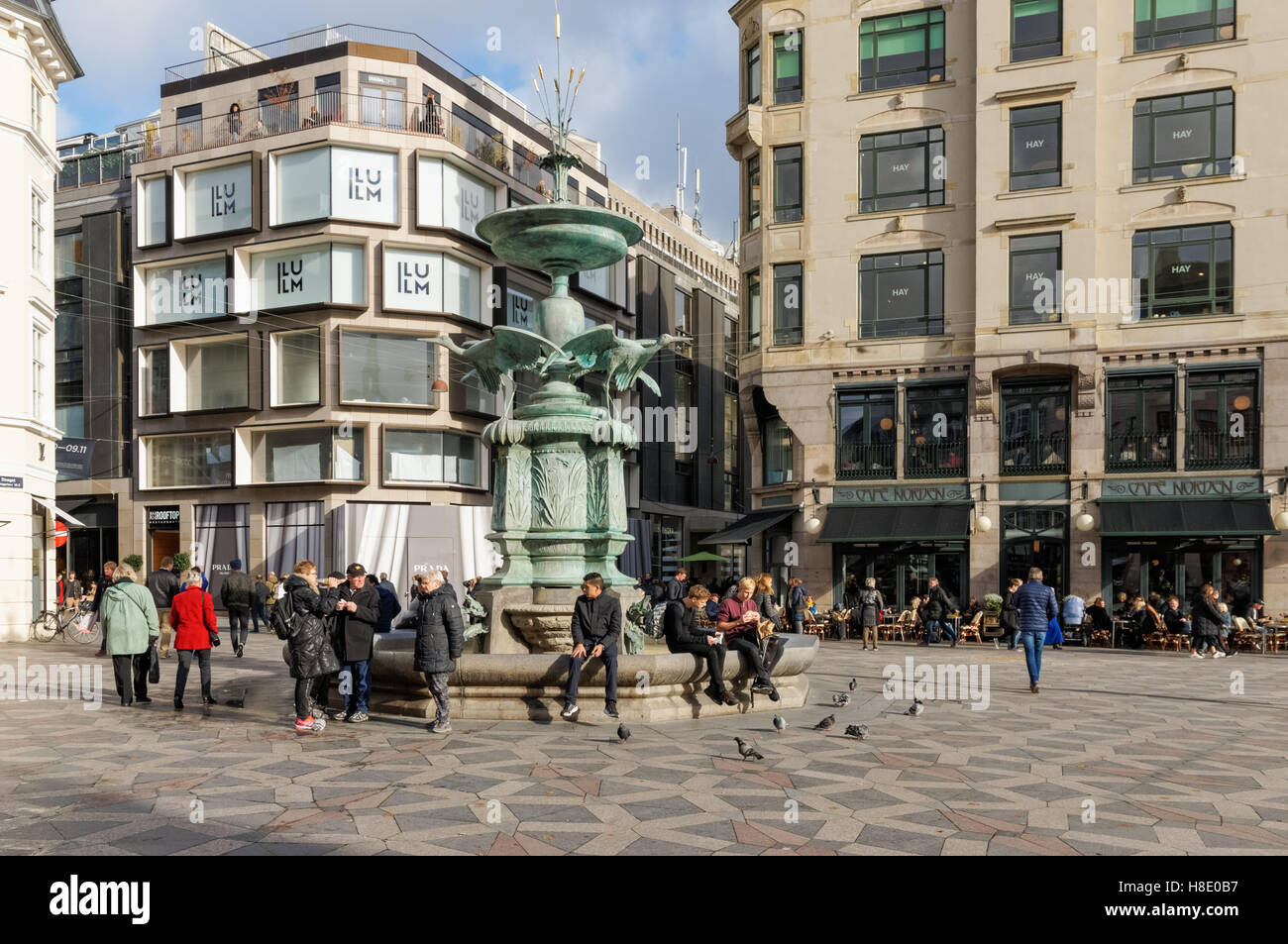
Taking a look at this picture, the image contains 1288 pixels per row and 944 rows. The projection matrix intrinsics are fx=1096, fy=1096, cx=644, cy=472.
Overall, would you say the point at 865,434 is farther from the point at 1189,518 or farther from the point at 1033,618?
the point at 1033,618

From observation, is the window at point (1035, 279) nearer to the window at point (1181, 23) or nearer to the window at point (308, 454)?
the window at point (1181, 23)

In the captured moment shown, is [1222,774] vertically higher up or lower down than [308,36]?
lower down

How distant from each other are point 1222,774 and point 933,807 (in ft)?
10.0

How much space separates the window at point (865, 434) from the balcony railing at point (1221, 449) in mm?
7165

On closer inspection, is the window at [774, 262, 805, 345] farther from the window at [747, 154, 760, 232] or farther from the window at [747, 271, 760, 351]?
the window at [747, 154, 760, 232]

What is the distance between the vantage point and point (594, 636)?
10.9 m

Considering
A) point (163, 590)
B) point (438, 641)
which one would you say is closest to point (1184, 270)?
point (438, 641)

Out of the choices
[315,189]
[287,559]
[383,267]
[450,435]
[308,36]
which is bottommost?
[287,559]

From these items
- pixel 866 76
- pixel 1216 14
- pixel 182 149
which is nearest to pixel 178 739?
pixel 866 76

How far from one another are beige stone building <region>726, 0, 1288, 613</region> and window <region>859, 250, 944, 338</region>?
0.19 feet

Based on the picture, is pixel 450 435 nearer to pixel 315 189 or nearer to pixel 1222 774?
pixel 315 189

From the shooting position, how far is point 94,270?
3991 cm

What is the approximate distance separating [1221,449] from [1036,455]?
4.19m

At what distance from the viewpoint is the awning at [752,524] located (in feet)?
98.2
